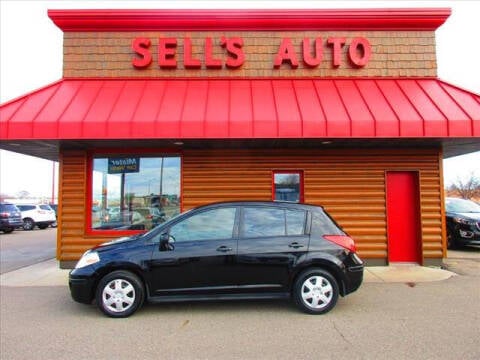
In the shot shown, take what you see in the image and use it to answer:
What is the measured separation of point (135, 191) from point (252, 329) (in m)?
5.51

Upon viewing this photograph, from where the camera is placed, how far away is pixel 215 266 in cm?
572

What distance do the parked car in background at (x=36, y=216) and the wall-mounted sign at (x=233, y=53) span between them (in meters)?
18.9

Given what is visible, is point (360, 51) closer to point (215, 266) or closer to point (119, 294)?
point (215, 266)

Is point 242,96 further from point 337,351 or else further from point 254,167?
point 337,351

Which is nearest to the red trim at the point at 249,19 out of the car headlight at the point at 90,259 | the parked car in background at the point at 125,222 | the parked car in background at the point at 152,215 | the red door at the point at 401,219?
the red door at the point at 401,219

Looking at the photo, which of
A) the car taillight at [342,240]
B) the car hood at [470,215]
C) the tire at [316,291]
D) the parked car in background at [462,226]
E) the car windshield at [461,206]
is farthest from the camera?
the car windshield at [461,206]

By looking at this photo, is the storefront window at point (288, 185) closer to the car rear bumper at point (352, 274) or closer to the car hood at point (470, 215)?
the car rear bumper at point (352, 274)

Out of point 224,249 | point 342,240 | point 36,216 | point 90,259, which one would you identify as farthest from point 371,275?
point 36,216

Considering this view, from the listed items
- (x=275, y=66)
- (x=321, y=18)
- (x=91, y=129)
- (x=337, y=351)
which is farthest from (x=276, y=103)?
(x=337, y=351)

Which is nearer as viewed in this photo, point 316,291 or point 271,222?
point 316,291

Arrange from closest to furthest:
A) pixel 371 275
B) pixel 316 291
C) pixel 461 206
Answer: pixel 316 291, pixel 371 275, pixel 461 206

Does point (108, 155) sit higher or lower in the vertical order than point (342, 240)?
higher

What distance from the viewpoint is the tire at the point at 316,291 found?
5.79 metres

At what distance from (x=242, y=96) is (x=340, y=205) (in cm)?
343
